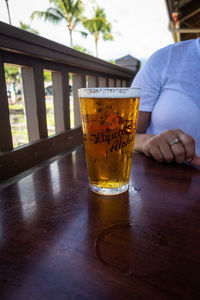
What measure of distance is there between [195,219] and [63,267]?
32cm

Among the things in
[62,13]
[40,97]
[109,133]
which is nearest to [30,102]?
[40,97]

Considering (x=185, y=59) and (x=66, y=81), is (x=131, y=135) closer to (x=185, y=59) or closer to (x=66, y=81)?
(x=185, y=59)

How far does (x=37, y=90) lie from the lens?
1408 mm

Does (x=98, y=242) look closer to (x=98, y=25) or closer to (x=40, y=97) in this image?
(x=40, y=97)

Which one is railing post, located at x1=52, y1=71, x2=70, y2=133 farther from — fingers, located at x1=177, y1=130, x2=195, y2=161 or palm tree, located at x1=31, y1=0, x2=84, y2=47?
palm tree, located at x1=31, y1=0, x2=84, y2=47

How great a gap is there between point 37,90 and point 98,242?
1255mm

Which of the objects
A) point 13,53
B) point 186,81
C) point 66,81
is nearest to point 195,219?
point 186,81

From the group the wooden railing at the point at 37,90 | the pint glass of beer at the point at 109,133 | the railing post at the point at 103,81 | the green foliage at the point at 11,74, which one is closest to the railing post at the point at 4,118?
the wooden railing at the point at 37,90

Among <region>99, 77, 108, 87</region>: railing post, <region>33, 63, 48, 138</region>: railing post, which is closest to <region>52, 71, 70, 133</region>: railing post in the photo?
<region>33, 63, 48, 138</region>: railing post

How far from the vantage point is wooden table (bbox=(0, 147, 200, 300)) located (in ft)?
0.97

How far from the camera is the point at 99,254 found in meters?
0.36

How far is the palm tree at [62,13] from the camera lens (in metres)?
23.1

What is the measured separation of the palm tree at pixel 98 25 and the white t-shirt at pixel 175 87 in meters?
29.8

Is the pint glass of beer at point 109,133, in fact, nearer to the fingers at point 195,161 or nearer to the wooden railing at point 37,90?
the fingers at point 195,161
